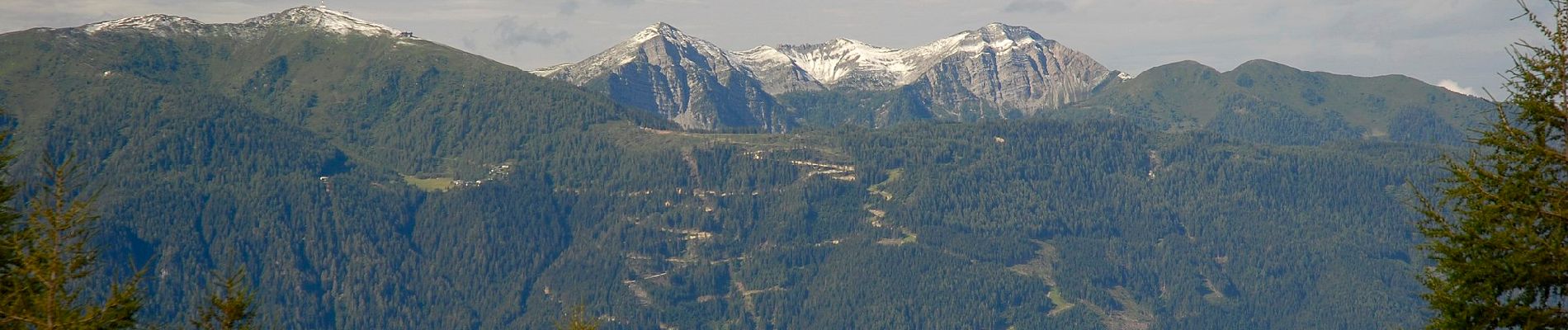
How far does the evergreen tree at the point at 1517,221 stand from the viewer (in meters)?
43.9

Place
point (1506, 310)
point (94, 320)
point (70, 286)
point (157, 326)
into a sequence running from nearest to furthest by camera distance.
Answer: point (1506, 310)
point (94, 320)
point (70, 286)
point (157, 326)

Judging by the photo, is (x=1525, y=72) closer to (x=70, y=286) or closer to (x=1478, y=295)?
(x=1478, y=295)

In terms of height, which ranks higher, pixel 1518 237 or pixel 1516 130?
pixel 1516 130

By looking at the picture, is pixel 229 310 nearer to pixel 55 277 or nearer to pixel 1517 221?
pixel 55 277

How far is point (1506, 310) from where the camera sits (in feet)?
146

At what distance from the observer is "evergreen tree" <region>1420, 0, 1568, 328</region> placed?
4394cm

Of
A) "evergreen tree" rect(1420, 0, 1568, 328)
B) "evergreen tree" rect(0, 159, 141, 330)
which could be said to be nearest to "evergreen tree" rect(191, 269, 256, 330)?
"evergreen tree" rect(0, 159, 141, 330)

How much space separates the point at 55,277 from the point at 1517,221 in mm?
43242

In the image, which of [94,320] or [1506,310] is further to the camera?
[94,320]

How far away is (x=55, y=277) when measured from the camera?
49.8 m

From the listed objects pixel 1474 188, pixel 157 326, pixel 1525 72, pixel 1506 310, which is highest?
pixel 1525 72

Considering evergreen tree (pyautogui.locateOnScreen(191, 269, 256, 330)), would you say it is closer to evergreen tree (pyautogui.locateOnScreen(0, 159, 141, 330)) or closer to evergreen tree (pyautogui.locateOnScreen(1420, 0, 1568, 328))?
evergreen tree (pyautogui.locateOnScreen(0, 159, 141, 330))

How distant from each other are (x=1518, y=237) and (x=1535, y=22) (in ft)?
21.4

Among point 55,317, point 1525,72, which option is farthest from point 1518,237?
point 55,317
